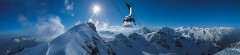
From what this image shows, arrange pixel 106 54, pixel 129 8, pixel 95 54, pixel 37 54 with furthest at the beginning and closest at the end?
pixel 106 54
pixel 95 54
pixel 37 54
pixel 129 8

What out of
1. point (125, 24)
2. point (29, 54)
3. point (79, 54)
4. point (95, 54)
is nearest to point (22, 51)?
point (29, 54)

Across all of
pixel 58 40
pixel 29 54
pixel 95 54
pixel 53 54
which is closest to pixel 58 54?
pixel 53 54

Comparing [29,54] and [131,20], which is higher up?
[131,20]

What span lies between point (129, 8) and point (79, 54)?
2298cm

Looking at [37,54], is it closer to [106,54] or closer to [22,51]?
[22,51]

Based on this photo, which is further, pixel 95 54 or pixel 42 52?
pixel 95 54

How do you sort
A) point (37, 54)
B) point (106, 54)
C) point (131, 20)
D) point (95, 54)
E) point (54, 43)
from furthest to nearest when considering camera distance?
point (106, 54), point (95, 54), point (54, 43), point (37, 54), point (131, 20)

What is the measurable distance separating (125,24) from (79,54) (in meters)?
18.8

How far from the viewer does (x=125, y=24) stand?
36.5m

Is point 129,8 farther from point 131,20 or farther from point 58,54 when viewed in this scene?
point 58,54

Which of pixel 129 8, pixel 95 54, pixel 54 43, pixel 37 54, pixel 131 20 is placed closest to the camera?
pixel 129 8

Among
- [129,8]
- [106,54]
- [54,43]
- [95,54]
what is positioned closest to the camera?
[129,8]

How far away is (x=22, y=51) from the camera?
57.3 m

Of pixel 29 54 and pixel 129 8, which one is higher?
pixel 129 8
